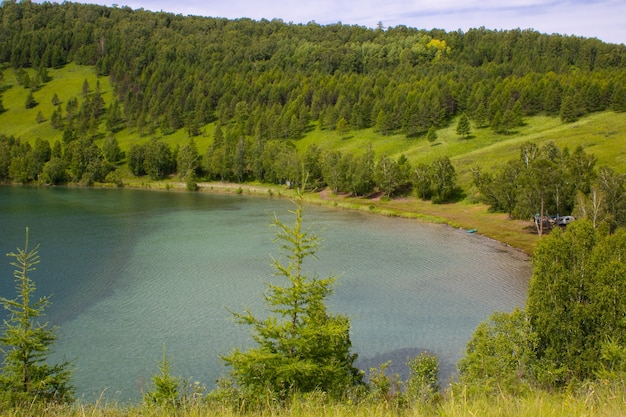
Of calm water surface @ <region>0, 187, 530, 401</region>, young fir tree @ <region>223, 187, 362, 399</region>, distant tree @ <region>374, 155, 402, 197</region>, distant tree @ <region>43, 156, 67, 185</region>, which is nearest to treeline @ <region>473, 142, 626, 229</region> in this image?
calm water surface @ <region>0, 187, 530, 401</region>

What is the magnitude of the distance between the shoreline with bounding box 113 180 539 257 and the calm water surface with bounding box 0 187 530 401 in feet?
12.2

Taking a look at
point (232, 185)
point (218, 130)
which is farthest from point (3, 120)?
point (232, 185)

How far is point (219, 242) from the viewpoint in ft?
208

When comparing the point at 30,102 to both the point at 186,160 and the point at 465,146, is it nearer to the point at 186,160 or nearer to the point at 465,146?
the point at 186,160

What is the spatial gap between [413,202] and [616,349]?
76.0m

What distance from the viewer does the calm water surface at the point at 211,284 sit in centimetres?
3024

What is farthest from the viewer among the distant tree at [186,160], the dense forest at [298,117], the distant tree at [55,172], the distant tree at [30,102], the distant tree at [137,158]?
the distant tree at [30,102]

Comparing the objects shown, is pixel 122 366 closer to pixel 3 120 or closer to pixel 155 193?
pixel 155 193

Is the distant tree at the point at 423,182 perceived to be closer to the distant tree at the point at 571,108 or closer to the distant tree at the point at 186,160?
the distant tree at the point at 571,108

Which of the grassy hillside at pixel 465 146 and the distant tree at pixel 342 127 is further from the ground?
the distant tree at pixel 342 127

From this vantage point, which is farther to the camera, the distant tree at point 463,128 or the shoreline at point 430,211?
the distant tree at point 463,128

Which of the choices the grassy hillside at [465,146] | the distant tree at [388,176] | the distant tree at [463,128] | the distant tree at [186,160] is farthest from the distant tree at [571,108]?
the distant tree at [186,160]

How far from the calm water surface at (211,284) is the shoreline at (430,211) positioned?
3712 mm

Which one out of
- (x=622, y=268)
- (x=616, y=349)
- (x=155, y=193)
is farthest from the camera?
(x=155, y=193)
